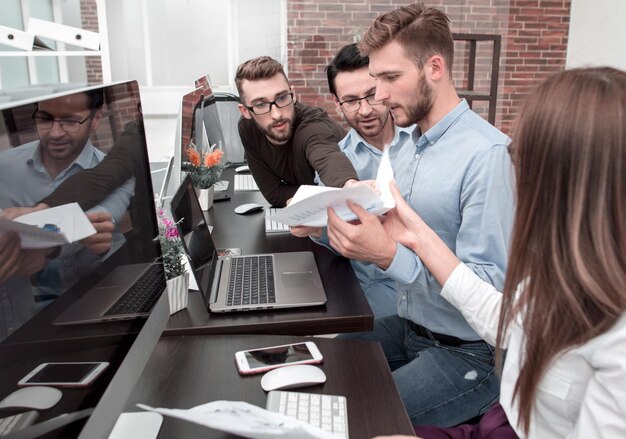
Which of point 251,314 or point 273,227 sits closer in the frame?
point 251,314

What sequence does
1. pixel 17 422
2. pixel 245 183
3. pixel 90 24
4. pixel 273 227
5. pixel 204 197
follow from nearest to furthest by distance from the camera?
pixel 17 422
pixel 273 227
pixel 204 197
pixel 245 183
pixel 90 24

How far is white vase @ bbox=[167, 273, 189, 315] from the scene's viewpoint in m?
1.30

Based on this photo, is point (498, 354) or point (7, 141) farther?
point (498, 354)

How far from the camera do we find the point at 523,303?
814 millimetres

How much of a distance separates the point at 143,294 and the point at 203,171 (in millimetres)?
1445

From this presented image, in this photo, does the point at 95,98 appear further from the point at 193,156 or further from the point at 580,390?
the point at 193,156

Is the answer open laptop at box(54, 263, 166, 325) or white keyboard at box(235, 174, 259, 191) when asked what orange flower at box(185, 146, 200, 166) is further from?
open laptop at box(54, 263, 166, 325)

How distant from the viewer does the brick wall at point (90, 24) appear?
3.61 metres

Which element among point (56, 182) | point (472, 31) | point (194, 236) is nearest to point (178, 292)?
point (194, 236)

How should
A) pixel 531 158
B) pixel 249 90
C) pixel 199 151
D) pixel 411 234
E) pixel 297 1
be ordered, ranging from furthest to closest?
pixel 297 1, pixel 199 151, pixel 249 90, pixel 411 234, pixel 531 158

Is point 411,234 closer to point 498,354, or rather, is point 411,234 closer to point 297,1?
point 498,354

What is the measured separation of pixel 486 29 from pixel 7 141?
18.4 ft

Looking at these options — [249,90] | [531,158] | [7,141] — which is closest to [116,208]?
[7,141]

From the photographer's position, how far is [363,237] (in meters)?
1.30
